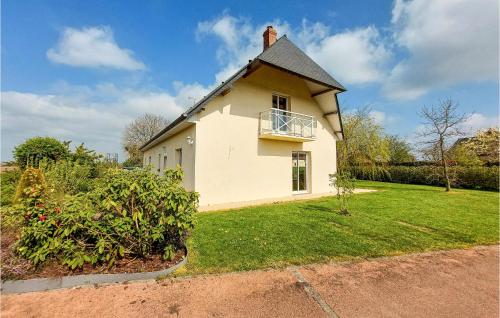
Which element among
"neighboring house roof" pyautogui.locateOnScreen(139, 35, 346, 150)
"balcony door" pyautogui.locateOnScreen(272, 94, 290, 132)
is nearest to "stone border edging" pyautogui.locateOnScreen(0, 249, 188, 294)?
"neighboring house roof" pyautogui.locateOnScreen(139, 35, 346, 150)

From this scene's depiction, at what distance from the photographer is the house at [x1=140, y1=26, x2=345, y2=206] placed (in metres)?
9.11

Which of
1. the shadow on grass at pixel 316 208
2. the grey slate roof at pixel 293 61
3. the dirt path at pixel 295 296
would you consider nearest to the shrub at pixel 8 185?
the dirt path at pixel 295 296

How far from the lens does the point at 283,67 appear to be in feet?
30.5

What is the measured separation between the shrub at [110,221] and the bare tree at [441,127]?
668 inches

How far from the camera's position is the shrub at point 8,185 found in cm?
828

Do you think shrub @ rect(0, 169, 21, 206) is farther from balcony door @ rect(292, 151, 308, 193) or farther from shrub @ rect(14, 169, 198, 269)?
balcony door @ rect(292, 151, 308, 193)

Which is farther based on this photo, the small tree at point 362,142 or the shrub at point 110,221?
the small tree at point 362,142

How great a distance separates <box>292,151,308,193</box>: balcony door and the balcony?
1247 millimetres

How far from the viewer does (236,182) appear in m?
9.85

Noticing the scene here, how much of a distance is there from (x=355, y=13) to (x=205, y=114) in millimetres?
7486

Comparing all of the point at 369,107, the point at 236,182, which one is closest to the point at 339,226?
the point at 236,182

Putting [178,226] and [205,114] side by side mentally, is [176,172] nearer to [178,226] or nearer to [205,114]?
[178,226]

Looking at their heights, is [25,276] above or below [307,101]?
below

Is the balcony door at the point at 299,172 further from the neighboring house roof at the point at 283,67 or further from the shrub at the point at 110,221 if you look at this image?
the shrub at the point at 110,221
